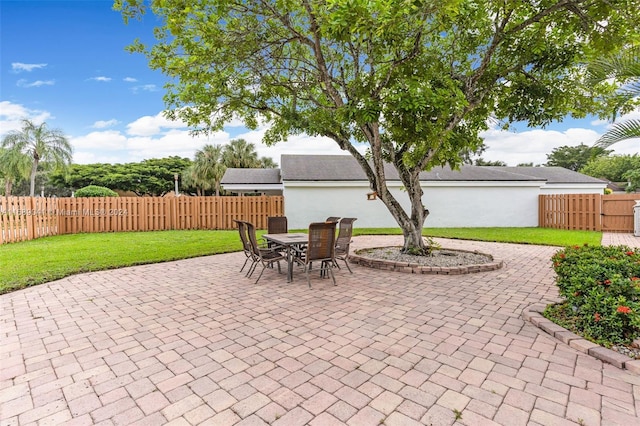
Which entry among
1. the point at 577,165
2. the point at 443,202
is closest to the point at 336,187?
the point at 443,202

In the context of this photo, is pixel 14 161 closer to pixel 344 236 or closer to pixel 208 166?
pixel 208 166

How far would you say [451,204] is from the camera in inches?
699

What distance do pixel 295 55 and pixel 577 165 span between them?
2153 inches

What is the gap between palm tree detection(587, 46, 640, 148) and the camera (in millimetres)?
4340

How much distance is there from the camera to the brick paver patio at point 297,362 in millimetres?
2266

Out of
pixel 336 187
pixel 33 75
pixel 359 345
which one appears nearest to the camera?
pixel 359 345

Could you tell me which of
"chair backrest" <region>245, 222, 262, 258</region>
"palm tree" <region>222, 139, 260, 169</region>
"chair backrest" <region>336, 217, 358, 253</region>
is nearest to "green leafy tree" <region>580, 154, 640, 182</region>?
"palm tree" <region>222, 139, 260, 169</region>

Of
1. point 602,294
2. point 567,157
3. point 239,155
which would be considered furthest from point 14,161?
point 567,157

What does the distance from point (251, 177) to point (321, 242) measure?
15.7m

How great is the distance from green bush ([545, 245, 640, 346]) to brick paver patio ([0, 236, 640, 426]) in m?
0.46

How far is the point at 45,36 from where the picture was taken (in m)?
9.20

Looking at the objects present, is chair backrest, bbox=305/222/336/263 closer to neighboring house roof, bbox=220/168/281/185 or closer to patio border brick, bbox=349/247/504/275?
patio border brick, bbox=349/247/504/275

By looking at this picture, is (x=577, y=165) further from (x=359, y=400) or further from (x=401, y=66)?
(x=359, y=400)

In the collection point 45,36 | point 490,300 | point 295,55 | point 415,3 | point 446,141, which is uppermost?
point 45,36
